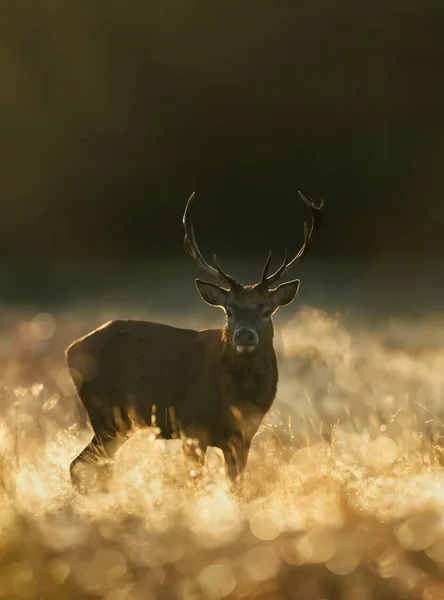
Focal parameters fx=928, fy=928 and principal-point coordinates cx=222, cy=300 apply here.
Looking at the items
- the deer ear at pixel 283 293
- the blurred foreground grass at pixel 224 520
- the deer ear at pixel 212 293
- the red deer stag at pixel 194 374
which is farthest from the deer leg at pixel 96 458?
the deer ear at pixel 283 293

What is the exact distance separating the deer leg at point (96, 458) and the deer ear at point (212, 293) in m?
1.37

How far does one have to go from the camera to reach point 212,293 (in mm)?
7590

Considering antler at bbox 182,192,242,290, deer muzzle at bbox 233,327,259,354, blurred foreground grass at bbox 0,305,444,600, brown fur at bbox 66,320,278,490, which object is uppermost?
antler at bbox 182,192,242,290

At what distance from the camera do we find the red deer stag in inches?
281

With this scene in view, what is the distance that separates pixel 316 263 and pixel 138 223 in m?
11.5

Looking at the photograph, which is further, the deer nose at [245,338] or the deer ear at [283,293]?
the deer ear at [283,293]

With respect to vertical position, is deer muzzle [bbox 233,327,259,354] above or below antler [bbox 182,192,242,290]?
below

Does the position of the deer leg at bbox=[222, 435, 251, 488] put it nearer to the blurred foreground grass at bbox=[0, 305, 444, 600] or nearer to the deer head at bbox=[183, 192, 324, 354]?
the blurred foreground grass at bbox=[0, 305, 444, 600]

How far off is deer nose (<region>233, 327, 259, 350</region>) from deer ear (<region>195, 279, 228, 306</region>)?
602 mm

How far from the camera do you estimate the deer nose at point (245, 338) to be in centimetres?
693

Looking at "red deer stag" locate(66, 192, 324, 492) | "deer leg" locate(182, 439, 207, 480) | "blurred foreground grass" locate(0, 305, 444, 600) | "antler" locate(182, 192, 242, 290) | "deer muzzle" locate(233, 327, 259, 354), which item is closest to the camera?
"blurred foreground grass" locate(0, 305, 444, 600)

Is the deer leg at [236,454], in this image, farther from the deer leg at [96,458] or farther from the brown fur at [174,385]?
the deer leg at [96,458]

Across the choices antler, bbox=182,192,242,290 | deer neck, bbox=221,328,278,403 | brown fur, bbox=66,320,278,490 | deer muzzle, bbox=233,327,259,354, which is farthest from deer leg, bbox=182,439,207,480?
antler, bbox=182,192,242,290

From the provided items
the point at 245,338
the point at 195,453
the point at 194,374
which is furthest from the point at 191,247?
the point at 195,453
